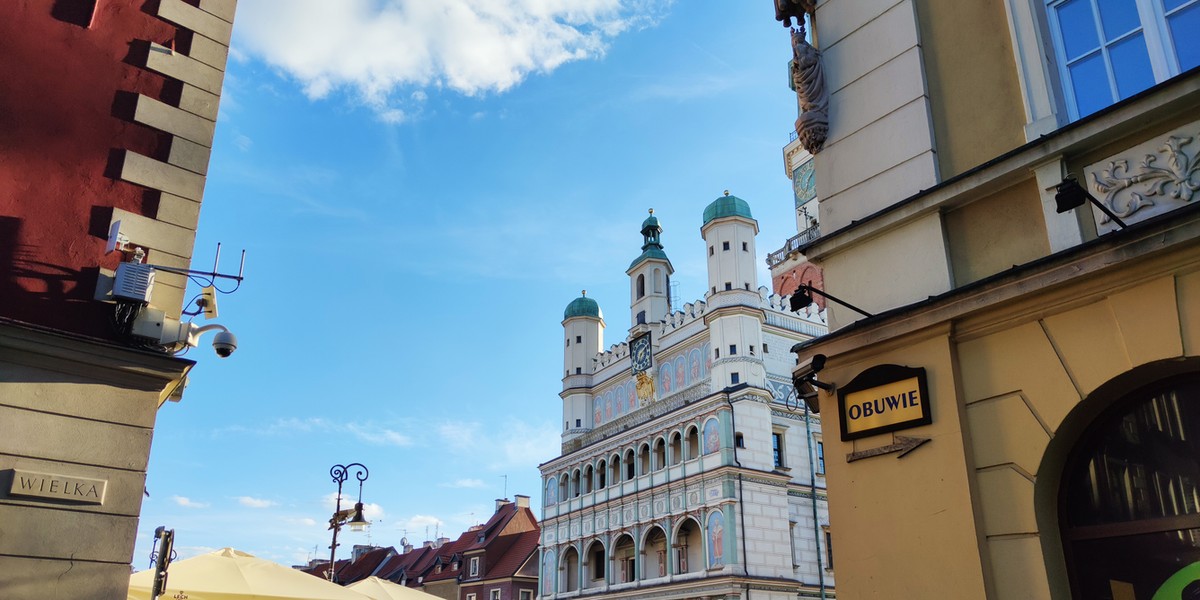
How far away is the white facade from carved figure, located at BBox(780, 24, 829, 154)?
83.9 feet

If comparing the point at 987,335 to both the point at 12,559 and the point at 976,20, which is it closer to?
the point at 976,20

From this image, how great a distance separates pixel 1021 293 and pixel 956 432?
1175mm

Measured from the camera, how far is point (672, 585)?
34188mm

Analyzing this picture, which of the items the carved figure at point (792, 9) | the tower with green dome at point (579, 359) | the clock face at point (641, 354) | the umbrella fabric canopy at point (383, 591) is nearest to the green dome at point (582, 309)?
the tower with green dome at point (579, 359)

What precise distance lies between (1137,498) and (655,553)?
106 ft

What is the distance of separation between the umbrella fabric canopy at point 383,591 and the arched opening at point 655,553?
72.1ft

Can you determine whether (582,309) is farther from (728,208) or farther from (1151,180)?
(1151,180)

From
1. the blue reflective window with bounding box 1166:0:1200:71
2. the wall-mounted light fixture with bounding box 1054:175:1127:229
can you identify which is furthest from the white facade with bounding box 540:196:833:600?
the blue reflective window with bounding box 1166:0:1200:71

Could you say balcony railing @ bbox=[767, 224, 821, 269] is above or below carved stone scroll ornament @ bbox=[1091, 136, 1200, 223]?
above

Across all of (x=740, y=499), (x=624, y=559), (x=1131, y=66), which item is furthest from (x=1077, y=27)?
(x=624, y=559)

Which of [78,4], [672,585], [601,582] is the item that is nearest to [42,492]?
[78,4]

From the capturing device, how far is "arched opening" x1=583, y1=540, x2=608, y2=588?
3977cm

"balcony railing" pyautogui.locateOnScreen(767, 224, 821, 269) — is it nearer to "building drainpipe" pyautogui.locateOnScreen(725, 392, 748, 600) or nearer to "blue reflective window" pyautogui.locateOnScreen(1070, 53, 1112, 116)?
"building drainpipe" pyautogui.locateOnScreen(725, 392, 748, 600)

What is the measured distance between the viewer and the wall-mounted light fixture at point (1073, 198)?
5.81 meters
